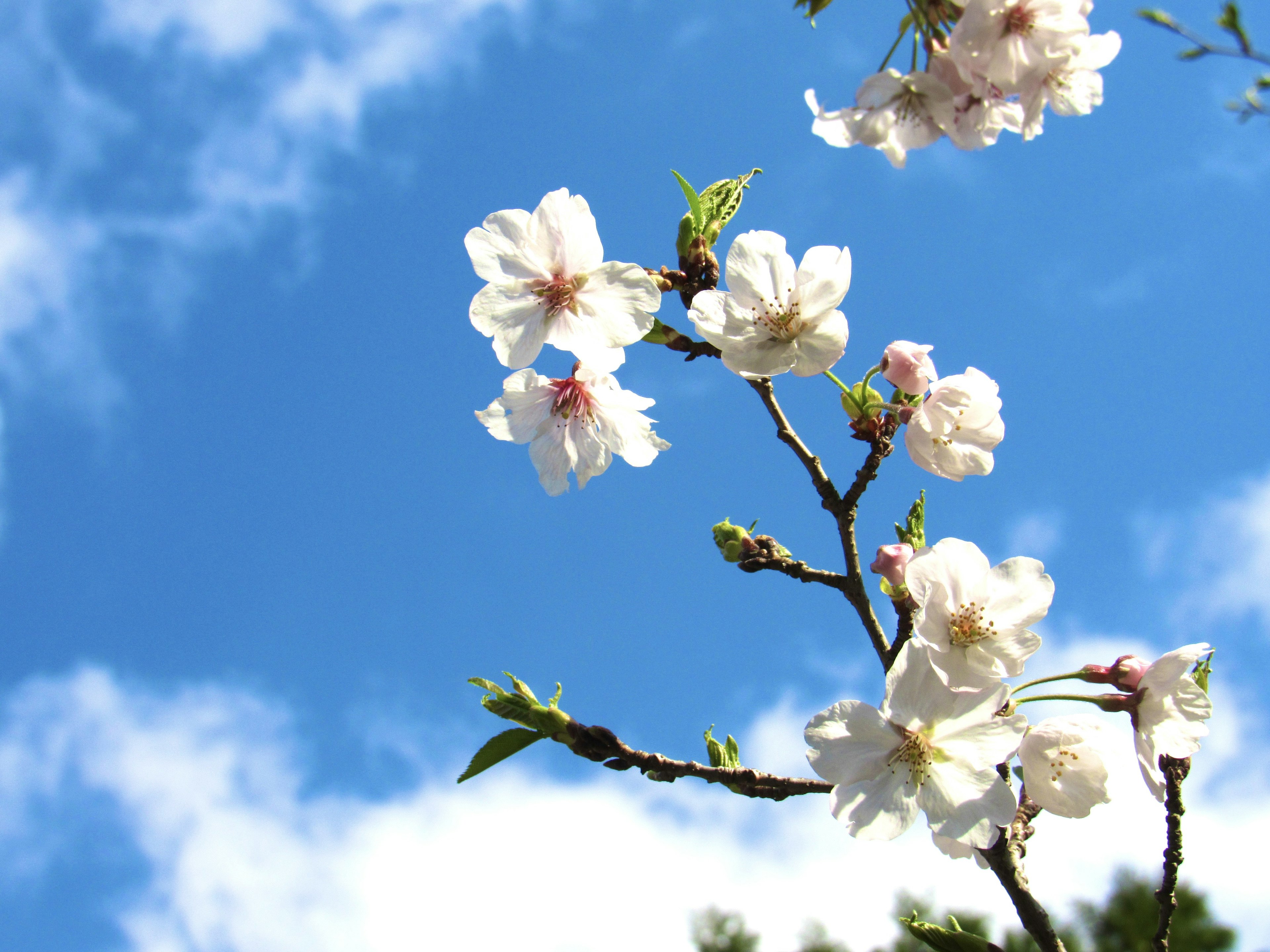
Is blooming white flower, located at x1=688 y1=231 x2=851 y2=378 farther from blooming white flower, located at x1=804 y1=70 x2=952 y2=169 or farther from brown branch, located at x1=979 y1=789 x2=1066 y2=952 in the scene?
brown branch, located at x1=979 y1=789 x2=1066 y2=952

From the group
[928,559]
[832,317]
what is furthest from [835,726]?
[832,317]

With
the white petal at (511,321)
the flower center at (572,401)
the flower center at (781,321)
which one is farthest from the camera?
the flower center at (572,401)

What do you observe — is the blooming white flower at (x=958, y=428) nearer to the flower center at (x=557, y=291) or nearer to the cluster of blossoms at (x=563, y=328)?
the cluster of blossoms at (x=563, y=328)

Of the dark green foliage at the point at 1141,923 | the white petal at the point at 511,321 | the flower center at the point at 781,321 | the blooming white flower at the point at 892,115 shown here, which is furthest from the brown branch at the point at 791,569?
the dark green foliage at the point at 1141,923

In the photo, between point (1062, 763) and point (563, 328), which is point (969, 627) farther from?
point (563, 328)

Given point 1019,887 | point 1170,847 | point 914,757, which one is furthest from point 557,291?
point 1170,847
